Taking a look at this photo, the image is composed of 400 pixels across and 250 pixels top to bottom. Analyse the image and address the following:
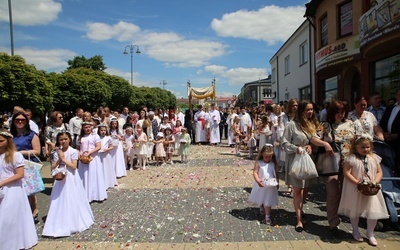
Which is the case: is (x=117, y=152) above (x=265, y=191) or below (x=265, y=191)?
above

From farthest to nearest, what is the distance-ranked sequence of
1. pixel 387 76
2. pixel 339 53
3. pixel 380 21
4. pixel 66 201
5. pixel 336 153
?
pixel 339 53
pixel 387 76
pixel 380 21
pixel 66 201
pixel 336 153

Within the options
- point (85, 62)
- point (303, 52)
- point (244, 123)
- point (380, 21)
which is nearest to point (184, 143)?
point (244, 123)

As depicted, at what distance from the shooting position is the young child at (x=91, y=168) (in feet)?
22.1

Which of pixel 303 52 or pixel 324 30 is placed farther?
pixel 303 52

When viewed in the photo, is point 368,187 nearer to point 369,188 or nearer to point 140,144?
point 369,188

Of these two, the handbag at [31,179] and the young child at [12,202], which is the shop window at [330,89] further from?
the young child at [12,202]

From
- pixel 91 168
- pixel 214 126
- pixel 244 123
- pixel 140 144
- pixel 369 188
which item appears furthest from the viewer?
pixel 214 126

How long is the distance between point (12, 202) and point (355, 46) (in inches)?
568

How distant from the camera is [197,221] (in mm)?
5492

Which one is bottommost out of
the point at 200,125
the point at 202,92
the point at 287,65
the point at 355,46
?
the point at 200,125

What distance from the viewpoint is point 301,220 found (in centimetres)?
514

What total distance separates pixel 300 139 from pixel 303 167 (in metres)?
0.43

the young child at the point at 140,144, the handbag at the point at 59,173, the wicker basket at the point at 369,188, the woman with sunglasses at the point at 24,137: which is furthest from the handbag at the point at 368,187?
the young child at the point at 140,144

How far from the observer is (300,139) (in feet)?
16.0
